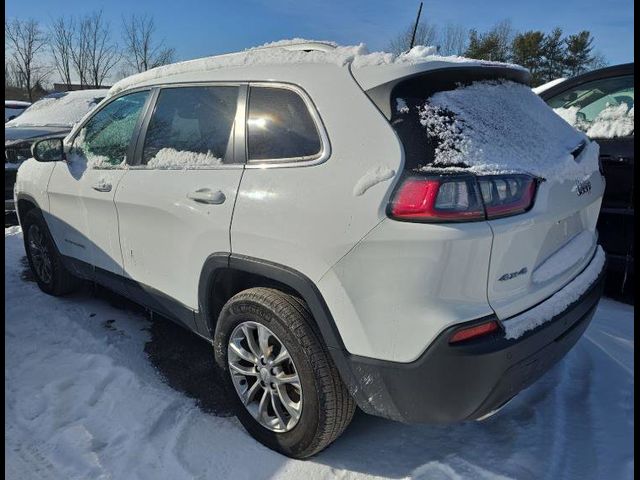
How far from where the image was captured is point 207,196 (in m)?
2.44

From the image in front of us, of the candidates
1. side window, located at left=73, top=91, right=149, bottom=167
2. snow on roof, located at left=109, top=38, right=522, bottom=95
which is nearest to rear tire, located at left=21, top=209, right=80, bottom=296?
side window, located at left=73, top=91, right=149, bottom=167

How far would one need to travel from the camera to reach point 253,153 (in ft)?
7.70

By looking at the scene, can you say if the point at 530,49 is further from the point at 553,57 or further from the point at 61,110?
the point at 61,110

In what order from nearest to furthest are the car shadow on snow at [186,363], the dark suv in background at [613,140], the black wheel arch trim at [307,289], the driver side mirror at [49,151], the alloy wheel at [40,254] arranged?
the black wheel arch trim at [307,289]
the car shadow on snow at [186,363]
the driver side mirror at [49,151]
the dark suv in background at [613,140]
the alloy wheel at [40,254]

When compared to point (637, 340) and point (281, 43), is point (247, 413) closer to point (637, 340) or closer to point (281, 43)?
point (281, 43)

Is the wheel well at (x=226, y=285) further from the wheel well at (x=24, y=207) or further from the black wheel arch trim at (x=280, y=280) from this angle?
the wheel well at (x=24, y=207)

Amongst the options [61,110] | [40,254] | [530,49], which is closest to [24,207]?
[40,254]

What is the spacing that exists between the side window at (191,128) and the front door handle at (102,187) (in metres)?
0.35

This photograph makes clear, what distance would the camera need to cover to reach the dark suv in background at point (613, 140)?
3.93m

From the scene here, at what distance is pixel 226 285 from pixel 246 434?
30.0 inches

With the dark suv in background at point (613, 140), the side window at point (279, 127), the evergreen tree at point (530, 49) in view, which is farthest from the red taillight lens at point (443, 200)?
the evergreen tree at point (530, 49)

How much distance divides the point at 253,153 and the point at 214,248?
1.65ft

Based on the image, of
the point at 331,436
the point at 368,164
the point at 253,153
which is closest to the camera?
the point at 368,164

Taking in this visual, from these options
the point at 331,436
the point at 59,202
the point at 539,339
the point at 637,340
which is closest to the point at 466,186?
the point at 539,339
